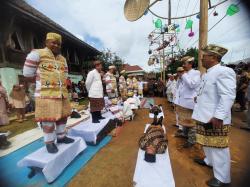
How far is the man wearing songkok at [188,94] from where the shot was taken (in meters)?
3.26

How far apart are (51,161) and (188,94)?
275cm

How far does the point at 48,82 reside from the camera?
7.47ft

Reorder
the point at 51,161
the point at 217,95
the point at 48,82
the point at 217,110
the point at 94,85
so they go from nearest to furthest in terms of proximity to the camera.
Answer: the point at 217,110, the point at 217,95, the point at 51,161, the point at 48,82, the point at 94,85

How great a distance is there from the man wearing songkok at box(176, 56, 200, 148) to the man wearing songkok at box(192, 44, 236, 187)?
1.05 m

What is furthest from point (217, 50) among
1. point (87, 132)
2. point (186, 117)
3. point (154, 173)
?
point (87, 132)

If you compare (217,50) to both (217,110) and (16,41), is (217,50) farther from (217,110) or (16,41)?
(16,41)

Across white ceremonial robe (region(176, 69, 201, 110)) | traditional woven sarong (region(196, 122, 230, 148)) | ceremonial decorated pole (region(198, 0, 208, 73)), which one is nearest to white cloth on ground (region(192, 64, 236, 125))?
traditional woven sarong (region(196, 122, 230, 148))

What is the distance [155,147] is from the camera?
9.38 feet

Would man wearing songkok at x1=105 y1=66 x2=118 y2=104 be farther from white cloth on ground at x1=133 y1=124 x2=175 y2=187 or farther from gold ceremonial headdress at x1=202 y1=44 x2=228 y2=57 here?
gold ceremonial headdress at x1=202 y1=44 x2=228 y2=57

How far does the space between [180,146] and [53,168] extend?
93.6 inches

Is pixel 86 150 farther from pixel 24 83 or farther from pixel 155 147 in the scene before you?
pixel 24 83

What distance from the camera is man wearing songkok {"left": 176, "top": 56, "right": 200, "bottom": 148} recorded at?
3264 mm

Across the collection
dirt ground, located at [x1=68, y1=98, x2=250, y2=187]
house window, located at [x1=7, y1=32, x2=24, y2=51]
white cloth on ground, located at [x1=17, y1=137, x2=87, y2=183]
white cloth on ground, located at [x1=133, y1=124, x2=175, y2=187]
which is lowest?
dirt ground, located at [x1=68, y1=98, x2=250, y2=187]

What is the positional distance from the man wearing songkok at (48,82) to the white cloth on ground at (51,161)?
115mm
